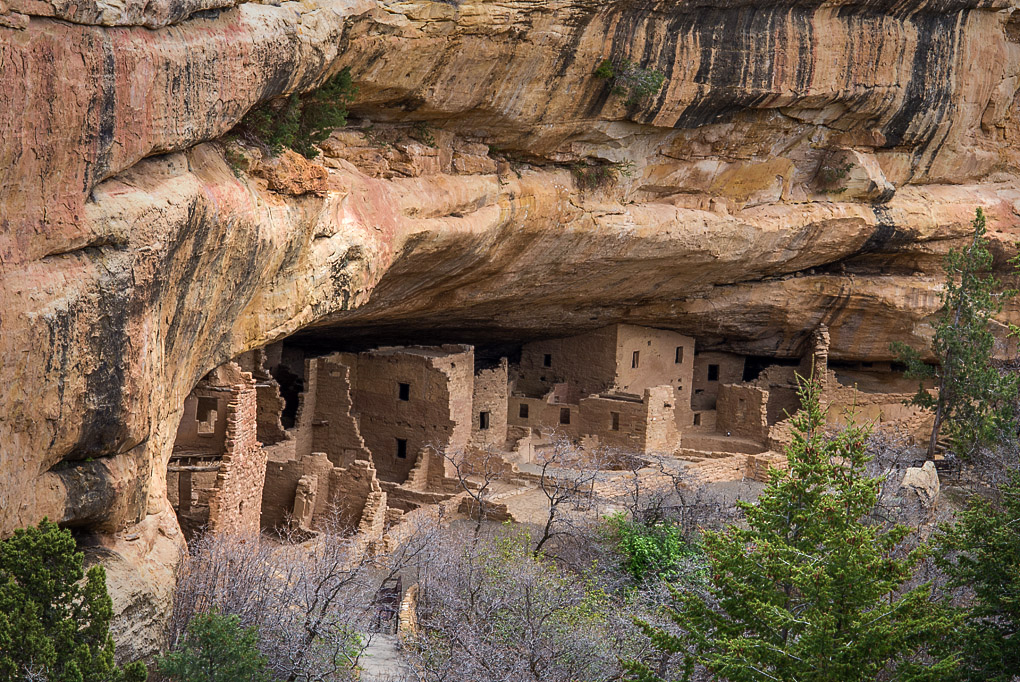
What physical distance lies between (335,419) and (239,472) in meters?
5.60

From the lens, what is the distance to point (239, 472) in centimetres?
1739

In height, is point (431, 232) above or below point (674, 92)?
below

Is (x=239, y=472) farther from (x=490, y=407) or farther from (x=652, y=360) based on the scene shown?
(x=652, y=360)

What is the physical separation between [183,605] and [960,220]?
60.7ft

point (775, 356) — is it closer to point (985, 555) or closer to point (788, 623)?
point (985, 555)

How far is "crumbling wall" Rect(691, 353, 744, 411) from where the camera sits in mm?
30053

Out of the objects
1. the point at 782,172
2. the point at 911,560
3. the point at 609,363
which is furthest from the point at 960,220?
the point at 911,560

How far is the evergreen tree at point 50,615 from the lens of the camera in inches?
Answer: 420

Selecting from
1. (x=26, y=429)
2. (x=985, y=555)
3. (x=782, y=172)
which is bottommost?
(x=985, y=555)

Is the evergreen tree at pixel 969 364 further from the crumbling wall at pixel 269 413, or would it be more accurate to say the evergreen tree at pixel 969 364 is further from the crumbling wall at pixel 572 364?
the crumbling wall at pixel 269 413

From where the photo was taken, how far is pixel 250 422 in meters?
17.6

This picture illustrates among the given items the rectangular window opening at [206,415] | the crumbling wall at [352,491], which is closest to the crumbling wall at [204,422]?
the rectangular window opening at [206,415]

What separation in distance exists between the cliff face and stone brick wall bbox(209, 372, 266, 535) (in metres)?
1.87

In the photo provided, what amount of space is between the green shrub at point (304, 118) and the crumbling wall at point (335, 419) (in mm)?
7065
